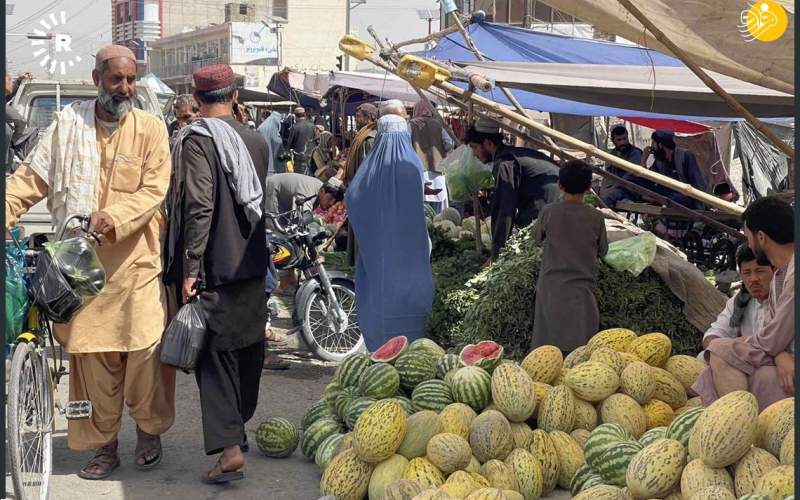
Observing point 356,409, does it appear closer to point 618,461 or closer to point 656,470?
point 618,461

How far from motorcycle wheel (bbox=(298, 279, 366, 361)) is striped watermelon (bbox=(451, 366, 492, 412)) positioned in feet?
11.3

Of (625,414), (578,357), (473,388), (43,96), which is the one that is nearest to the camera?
(625,414)

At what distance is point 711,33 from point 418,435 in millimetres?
2342

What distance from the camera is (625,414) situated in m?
5.19

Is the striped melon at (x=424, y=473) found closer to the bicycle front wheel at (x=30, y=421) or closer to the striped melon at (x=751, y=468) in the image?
the striped melon at (x=751, y=468)

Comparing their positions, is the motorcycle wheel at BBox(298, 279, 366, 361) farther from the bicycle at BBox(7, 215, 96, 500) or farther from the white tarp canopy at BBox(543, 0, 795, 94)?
the white tarp canopy at BBox(543, 0, 795, 94)

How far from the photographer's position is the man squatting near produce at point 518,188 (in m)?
7.76

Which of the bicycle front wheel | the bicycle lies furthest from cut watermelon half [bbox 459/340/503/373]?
the bicycle front wheel

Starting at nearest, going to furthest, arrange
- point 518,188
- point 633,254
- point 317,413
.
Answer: point 317,413, point 633,254, point 518,188

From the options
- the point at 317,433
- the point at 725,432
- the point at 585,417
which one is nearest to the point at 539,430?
the point at 585,417

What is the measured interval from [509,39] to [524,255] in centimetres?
640

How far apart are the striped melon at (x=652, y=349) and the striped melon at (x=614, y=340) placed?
42 millimetres

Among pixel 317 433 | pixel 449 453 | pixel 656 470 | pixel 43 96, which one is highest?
pixel 43 96

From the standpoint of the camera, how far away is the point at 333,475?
5.13m
